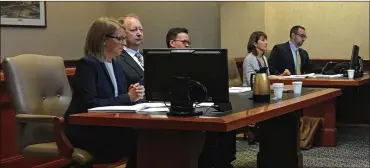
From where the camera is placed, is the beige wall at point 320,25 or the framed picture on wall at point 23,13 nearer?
the framed picture on wall at point 23,13

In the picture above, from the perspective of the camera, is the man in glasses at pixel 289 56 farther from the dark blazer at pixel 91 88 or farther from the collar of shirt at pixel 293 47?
the dark blazer at pixel 91 88

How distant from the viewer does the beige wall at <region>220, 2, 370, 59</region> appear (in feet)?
22.9

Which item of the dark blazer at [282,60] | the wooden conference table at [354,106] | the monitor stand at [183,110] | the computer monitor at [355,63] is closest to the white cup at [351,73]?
the computer monitor at [355,63]

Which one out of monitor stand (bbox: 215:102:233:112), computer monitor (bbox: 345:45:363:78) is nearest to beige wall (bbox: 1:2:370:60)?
computer monitor (bbox: 345:45:363:78)

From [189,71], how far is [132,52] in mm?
1130

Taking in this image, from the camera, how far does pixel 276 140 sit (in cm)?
394

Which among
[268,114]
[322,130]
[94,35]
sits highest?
[94,35]

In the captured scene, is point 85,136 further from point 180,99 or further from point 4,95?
point 4,95

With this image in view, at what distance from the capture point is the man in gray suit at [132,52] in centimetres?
360

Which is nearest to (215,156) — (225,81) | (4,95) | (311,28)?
(225,81)

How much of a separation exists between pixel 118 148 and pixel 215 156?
54 cm

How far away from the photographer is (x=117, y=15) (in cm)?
759

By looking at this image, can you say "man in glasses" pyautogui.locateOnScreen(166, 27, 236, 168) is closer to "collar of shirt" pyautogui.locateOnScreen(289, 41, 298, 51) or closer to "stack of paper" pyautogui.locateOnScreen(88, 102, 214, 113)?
"stack of paper" pyautogui.locateOnScreen(88, 102, 214, 113)

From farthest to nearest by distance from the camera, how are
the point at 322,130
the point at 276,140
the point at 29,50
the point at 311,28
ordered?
the point at 311,28 → the point at 29,50 → the point at 322,130 → the point at 276,140
